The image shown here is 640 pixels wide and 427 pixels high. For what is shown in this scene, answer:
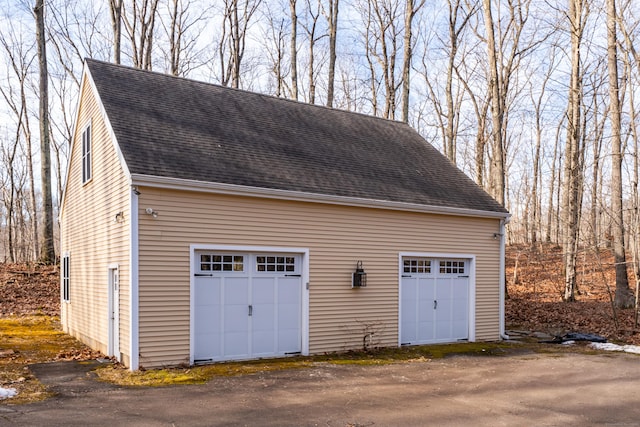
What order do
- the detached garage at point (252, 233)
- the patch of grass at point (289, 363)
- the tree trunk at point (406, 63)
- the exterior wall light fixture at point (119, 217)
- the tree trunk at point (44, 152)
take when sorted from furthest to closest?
1. the tree trunk at point (406, 63)
2. the tree trunk at point (44, 152)
3. the exterior wall light fixture at point (119, 217)
4. the detached garage at point (252, 233)
5. the patch of grass at point (289, 363)

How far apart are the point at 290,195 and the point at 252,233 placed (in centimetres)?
104

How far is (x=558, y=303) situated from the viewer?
1941 cm

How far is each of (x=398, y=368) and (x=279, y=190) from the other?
3.94 meters

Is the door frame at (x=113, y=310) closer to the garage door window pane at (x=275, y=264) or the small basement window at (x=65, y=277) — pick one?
the garage door window pane at (x=275, y=264)

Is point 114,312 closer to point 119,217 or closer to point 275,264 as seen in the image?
point 119,217

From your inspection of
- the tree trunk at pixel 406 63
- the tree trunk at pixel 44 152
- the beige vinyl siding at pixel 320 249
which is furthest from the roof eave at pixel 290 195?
the tree trunk at pixel 44 152

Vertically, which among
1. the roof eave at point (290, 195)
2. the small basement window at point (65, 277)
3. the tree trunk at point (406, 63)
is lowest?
the small basement window at point (65, 277)

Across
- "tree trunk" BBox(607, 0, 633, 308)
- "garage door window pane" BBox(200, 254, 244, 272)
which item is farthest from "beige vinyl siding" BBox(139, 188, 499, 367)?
"tree trunk" BBox(607, 0, 633, 308)

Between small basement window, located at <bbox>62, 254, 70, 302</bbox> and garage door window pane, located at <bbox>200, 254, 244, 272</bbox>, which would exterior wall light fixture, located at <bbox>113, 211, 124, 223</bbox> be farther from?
small basement window, located at <bbox>62, 254, 70, 302</bbox>

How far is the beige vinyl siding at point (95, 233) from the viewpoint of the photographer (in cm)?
959

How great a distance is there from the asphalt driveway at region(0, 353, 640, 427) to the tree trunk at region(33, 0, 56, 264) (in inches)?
493

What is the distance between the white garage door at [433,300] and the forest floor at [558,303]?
→ 3230mm

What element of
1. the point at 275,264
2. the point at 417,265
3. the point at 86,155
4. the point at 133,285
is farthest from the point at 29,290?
the point at 417,265

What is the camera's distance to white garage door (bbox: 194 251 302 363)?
9.83m
